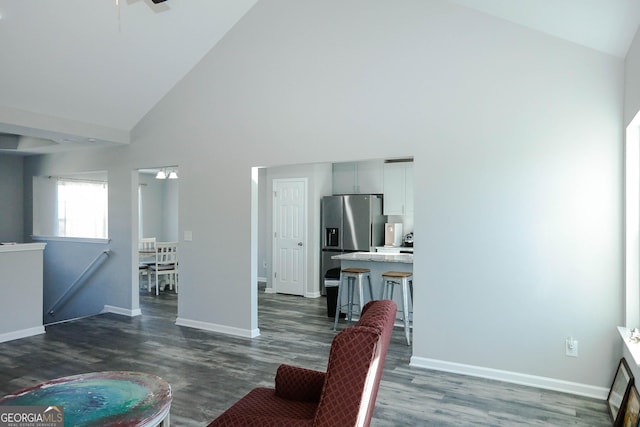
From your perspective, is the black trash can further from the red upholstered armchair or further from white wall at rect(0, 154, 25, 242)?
white wall at rect(0, 154, 25, 242)

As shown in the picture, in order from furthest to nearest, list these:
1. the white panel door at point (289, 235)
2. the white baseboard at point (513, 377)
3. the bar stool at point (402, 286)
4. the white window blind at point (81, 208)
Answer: the white window blind at point (81, 208) < the white panel door at point (289, 235) < the bar stool at point (402, 286) < the white baseboard at point (513, 377)

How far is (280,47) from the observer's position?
480 centimetres

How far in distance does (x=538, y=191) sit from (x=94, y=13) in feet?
14.4

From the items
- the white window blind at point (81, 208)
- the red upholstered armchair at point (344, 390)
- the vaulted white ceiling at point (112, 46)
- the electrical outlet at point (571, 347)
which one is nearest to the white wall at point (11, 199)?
the white window blind at point (81, 208)

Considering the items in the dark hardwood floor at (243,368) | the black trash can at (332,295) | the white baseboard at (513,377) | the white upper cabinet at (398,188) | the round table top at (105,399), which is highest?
the white upper cabinet at (398,188)

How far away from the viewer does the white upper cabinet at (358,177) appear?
7.73 m

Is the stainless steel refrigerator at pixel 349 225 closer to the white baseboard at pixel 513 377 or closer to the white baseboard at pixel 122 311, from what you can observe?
the white baseboard at pixel 122 311

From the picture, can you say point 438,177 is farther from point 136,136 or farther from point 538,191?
point 136,136

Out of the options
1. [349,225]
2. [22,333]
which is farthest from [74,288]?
[349,225]

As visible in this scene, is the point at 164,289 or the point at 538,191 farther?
the point at 164,289

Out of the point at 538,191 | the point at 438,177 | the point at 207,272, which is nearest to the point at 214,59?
the point at 207,272

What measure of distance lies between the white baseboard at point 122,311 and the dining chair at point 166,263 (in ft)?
4.63

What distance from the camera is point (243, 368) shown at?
13.0 feet

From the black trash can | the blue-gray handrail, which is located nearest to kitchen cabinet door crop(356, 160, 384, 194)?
the black trash can
